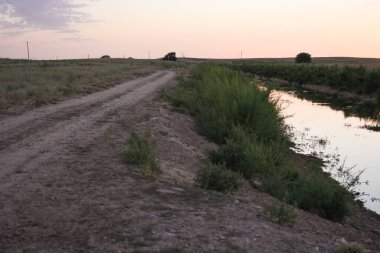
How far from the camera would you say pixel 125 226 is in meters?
5.41

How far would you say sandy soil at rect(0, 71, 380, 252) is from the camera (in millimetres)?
5070

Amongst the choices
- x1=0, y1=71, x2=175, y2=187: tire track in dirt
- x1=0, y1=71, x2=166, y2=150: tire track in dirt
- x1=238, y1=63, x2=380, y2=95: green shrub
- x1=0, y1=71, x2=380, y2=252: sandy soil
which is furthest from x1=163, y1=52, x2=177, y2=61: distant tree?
x1=0, y1=71, x2=380, y2=252: sandy soil

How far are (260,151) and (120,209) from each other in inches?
207

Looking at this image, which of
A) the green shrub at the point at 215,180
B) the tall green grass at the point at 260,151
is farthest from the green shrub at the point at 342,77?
the green shrub at the point at 215,180

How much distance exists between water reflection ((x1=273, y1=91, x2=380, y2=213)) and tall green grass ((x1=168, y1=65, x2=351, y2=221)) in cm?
142

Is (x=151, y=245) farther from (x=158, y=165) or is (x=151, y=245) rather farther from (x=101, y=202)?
(x=158, y=165)

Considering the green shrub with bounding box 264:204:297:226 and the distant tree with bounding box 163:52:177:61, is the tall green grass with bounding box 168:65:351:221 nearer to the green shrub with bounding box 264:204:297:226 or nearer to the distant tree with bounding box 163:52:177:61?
the green shrub with bounding box 264:204:297:226

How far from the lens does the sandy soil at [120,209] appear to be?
5.07 m

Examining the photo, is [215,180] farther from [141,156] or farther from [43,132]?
[43,132]

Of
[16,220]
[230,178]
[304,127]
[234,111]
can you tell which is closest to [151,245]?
[16,220]

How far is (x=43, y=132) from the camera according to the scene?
1154 centimetres

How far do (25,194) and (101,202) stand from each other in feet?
3.58

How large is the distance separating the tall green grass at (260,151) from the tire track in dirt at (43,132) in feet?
9.91

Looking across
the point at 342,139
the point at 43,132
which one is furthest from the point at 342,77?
the point at 43,132
